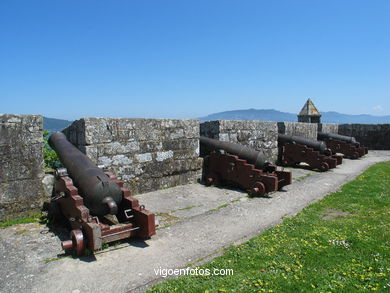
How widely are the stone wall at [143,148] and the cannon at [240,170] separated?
34 centimetres

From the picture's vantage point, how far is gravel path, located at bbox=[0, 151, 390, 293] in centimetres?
308

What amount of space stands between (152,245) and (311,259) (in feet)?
5.95

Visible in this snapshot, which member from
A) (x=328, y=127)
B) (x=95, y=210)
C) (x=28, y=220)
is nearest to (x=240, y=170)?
(x=95, y=210)

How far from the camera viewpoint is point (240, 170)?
283 inches

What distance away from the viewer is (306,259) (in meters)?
3.49

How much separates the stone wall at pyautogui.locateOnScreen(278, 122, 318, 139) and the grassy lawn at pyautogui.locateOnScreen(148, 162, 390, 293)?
672 cm

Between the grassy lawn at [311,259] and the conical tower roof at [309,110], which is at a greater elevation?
the conical tower roof at [309,110]

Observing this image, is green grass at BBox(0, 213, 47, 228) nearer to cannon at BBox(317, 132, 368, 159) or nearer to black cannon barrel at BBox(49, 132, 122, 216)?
black cannon barrel at BBox(49, 132, 122, 216)

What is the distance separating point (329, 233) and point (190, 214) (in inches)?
82.8

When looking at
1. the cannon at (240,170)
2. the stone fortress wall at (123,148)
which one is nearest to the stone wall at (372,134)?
the stone fortress wall at (123,148)

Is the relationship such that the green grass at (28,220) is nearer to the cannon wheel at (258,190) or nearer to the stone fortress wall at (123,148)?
the stone fortress wall at (123,148)

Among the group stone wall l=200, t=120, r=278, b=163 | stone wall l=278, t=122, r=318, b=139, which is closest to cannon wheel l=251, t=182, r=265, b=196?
stone wall l=200, t=120, r=278, b=163

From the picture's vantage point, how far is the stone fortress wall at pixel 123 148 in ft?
16.3

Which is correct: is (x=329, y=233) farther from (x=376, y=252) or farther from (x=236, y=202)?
(x=236, y=202)
